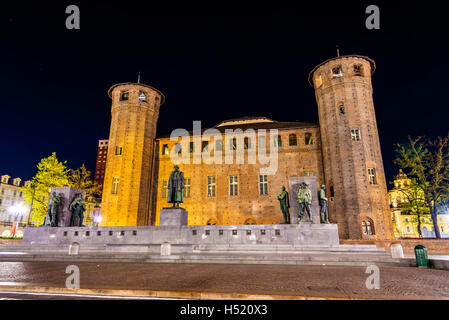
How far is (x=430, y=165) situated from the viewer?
1086 inches

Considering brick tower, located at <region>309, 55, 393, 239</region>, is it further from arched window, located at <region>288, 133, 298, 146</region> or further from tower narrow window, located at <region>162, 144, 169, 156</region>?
tower narrow window, located at <region>162, 144, 169, 156</region>

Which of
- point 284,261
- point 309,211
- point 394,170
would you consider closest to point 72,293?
point 284,261

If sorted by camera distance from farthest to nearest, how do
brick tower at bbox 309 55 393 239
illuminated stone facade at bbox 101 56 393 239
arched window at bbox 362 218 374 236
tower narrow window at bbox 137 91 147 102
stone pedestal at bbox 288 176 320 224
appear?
tower narrow window at bbox 137 91 147 102 < illuminated stone facade at bbox 101 56 393 239 < brick tower at bbox 309 55 393 239 < arched window at bbox 362 218 374 236 < stone pedestal at bbox 288 176 320 224

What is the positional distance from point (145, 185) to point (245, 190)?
39.1ft

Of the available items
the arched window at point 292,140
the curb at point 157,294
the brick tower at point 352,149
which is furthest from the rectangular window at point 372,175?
the curb at point 157,294

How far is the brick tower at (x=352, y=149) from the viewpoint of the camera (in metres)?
24.1

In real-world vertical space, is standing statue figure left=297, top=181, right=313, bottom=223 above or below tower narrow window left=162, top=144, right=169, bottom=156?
below

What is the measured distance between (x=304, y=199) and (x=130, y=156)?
22.0 m

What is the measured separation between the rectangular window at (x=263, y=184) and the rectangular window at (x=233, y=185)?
284 centimetres

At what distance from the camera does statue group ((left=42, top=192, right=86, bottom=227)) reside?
19125 millimetres

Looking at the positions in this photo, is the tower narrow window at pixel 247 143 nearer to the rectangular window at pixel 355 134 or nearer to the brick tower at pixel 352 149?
the brick tower at pixel 352 149

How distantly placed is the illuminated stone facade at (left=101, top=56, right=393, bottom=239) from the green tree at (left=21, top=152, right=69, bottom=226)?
19.5 ft

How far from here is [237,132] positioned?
31.9 meters

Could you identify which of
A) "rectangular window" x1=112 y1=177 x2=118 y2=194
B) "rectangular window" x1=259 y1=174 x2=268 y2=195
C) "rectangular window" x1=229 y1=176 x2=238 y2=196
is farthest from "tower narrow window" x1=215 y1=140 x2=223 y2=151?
"rectangular window" x1=112 y1=177 x2=118 y2=194
